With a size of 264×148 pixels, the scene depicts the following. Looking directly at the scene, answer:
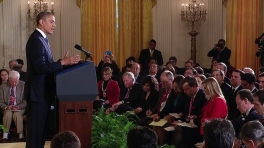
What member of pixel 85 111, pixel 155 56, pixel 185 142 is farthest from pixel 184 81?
pixel 155 56

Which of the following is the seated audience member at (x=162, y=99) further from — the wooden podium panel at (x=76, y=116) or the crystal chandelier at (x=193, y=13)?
the crystal chandelier at (x=193, y=13)

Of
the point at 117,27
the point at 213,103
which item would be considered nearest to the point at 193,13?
the point at 117,27

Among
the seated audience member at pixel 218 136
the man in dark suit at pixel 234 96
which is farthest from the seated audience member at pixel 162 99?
the seated audience member at pixel 218 136

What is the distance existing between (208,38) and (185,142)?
722 cm

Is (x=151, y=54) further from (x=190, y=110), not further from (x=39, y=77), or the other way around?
(x=39, y=77)

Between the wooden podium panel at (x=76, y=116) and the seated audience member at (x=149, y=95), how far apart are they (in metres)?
2.91

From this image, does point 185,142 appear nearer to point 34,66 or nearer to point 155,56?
point 34,66

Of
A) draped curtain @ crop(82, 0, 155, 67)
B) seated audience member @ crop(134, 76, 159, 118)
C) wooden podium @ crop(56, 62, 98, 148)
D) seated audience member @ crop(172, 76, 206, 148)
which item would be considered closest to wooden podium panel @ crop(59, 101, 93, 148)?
wooden podium @ crop(56, 62, 98, 148)

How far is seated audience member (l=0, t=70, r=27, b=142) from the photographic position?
7727 mm

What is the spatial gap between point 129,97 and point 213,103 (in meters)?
2.66

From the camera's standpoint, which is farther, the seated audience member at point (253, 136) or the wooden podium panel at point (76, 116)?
the wooden podium panel at point (76, 116)

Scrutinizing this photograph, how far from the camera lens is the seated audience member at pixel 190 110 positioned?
5773 mm

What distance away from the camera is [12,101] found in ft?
25.8

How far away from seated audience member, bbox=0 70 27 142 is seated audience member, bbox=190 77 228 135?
352 cm
